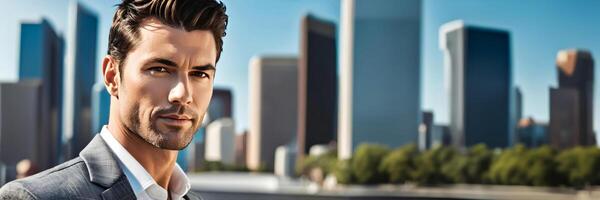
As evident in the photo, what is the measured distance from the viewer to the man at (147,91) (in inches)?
68.1

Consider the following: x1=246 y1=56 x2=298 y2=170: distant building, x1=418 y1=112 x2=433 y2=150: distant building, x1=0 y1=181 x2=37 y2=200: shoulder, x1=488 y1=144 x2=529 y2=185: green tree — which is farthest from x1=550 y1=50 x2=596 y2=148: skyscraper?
x1=0 y1=181 x2=37 y2=200: shoulder

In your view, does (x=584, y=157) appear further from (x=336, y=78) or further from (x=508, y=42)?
(x=336, y=78)

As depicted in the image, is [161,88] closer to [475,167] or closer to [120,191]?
[120,191]

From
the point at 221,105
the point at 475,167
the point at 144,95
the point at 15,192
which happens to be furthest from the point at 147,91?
the point at 221,105

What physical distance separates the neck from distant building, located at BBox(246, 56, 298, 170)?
119 metres

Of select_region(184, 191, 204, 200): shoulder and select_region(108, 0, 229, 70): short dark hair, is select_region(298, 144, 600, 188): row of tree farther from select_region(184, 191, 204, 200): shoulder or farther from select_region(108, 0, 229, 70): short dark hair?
select_region(108, 0, 229, 70): short dark hair

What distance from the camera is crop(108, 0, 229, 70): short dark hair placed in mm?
1742

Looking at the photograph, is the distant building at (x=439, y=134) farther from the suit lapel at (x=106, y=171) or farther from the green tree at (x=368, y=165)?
the suit lapel at (x=106, y=171)

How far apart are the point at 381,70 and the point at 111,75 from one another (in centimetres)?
8782

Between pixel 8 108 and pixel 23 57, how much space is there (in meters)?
7.94

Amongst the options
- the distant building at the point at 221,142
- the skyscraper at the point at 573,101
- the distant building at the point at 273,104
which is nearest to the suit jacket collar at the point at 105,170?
the skyscraper at the point at 573,101

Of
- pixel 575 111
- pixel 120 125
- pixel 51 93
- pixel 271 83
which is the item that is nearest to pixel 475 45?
pixel 575 111

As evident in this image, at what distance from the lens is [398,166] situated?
62.9 meters

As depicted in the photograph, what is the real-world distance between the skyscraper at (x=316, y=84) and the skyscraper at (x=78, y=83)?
3216cm
